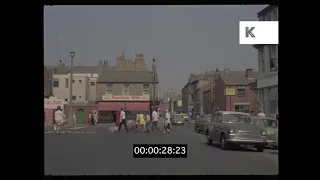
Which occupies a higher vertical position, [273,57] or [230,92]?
[273,57]

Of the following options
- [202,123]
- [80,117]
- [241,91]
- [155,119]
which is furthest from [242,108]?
[80,117]

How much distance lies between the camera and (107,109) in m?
6.91

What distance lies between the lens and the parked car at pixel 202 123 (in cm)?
733

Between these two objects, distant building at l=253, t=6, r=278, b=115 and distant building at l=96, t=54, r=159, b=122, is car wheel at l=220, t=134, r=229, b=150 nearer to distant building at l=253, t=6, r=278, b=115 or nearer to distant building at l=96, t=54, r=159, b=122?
distant building at l=253, t=6, r=278, b=115

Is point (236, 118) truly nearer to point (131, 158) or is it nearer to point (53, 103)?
point (131, 158)

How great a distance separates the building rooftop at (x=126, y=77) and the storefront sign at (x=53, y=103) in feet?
2.59

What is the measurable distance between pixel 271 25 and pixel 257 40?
13.6 inches

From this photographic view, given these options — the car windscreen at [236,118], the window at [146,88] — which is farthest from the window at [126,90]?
the car windscreen at [236,118]

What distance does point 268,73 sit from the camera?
6.71m

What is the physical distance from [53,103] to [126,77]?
140cm
